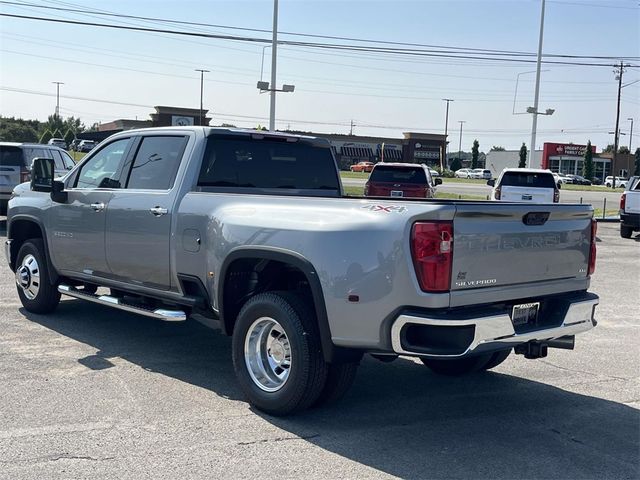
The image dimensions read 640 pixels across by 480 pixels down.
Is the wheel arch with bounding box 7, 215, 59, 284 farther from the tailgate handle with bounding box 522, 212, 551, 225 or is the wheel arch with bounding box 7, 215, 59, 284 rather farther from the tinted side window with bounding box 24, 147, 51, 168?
the tinted side window with bounding box 24, 147, 51, 168

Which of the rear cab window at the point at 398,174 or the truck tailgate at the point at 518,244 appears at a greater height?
the rear cab window at the point at 398,174

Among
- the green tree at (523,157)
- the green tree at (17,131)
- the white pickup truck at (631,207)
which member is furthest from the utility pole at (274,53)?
the green tree at (17,131)

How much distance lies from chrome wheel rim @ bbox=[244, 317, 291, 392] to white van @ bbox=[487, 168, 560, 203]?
1419 centimetres

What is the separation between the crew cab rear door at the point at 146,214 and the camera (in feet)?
19.8

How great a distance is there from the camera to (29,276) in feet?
26.1

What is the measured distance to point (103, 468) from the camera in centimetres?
412

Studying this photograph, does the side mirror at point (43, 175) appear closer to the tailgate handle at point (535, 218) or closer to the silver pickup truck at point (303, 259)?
the silver pickup truck at point (303, 259)

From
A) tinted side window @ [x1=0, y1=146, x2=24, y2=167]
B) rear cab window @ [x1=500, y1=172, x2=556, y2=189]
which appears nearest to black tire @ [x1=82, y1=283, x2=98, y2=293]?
tinted side window @ [x1=0, y1=146, x2=24, y2=167]

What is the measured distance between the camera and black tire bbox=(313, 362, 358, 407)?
495cm

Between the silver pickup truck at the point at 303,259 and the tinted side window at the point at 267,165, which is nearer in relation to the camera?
the silver pickup truck at the point at 303,259

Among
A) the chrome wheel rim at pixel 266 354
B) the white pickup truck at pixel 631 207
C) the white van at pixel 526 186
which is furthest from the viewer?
the white pickup truck at pixel 631 207

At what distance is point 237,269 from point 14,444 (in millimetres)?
1881

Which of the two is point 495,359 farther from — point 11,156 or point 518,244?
point 11,156

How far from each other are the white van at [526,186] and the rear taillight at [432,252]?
1465 centimetres
